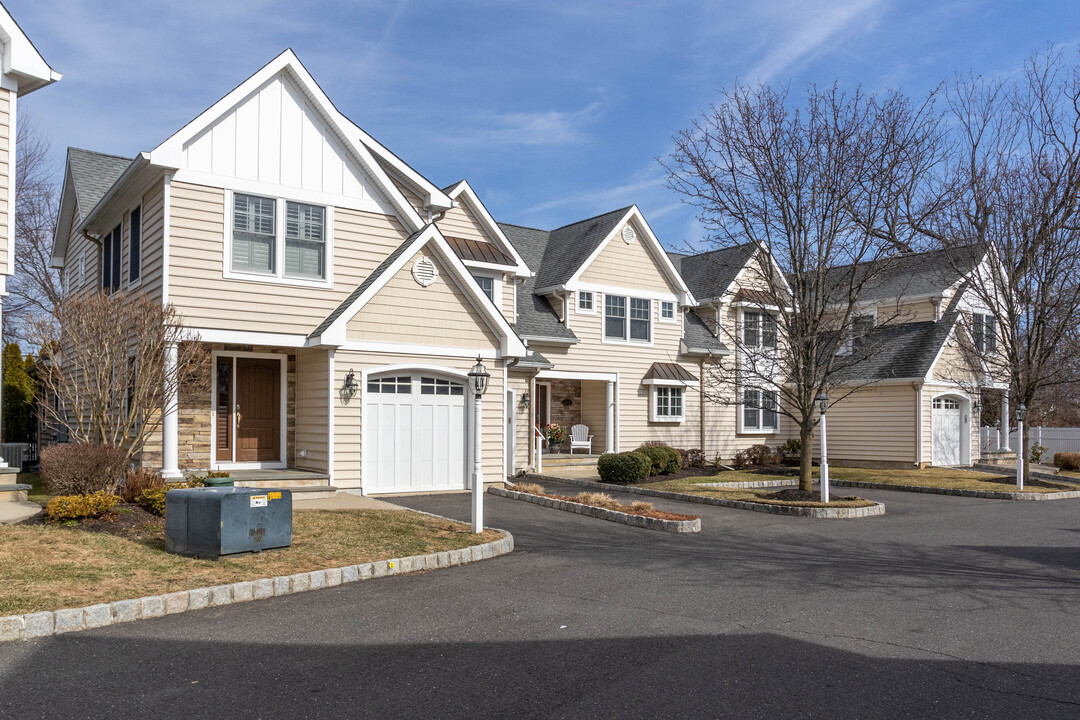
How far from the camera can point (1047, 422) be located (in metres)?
51.3

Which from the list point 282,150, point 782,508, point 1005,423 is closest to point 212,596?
point 282,150

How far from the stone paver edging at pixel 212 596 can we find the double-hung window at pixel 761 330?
11.1 meters

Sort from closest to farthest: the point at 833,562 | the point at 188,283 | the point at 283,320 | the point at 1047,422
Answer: the point at 833,562 < the point at 188,283 < the point at 283,320 < the point at 1047,422

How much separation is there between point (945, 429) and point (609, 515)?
19366 millimetres

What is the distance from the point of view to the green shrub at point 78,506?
1095 centimetres

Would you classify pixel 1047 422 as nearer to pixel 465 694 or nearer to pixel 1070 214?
pixel 1070 214

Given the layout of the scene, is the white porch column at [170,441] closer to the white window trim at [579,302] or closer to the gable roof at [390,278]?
the gable roof at [390,278]

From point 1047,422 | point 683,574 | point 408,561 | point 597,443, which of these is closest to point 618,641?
point 683,574

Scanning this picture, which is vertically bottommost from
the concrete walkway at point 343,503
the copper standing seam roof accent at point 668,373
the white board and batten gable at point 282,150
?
the concrete walkway at point 343,503

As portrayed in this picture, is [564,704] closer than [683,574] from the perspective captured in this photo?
Yes

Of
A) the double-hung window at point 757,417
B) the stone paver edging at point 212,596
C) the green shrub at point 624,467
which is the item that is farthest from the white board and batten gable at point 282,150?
the double-hung window at point 757,417

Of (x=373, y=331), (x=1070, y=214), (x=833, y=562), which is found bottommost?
(x=833, y=562)

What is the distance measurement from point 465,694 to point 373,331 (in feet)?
39.2

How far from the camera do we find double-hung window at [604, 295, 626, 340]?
26.0 meters
